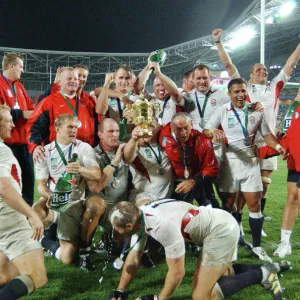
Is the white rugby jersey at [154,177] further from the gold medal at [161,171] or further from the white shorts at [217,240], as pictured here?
the white shorts at [217,240]

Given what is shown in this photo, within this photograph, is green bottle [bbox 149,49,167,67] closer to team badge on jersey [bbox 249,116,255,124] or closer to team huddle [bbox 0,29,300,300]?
team huddle [bbox 0,29,300,300]

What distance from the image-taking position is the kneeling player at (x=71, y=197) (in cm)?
357

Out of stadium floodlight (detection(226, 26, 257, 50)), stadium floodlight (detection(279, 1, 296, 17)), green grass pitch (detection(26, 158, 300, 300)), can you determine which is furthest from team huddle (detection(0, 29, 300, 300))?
stadium floodlight (detection(226, 26, 257, 50))

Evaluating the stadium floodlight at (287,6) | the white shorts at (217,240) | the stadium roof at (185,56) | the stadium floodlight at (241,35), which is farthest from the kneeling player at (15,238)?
the stadium floodlight at (241,35)

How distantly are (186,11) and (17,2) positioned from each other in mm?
13029

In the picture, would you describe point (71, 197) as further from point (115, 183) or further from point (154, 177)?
point (154, 177)

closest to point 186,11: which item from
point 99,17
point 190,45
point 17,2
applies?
A: point 190,45

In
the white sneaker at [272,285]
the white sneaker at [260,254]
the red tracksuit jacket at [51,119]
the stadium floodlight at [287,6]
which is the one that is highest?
the stadium floodlight at [287,6]

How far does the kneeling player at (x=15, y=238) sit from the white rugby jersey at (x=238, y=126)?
2218mm

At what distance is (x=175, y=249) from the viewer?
2545mm

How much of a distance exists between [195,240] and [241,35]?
75.4ft

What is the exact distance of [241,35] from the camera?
2370 cm

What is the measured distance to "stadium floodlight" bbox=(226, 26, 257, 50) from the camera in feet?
75.5

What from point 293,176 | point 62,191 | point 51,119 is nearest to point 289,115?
point 293,176
